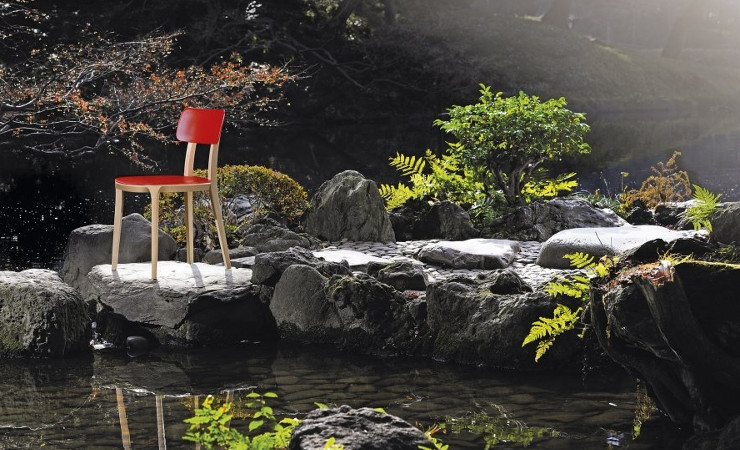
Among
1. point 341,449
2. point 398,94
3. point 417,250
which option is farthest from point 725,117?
point 341,449

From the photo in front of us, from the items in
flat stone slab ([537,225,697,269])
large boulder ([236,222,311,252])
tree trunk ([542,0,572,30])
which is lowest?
large boulder ([236,222,311,252])

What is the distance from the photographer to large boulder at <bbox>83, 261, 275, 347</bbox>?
802 centimetres

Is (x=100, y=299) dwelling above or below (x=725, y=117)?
below

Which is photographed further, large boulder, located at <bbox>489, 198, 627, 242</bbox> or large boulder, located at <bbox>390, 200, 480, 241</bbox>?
large boulder, located at <bbox>390, 200, 480, 241</bbox>

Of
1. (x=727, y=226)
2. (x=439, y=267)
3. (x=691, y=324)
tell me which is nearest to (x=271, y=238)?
(x=439, y=267)

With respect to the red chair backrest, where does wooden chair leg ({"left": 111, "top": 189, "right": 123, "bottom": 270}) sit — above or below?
below

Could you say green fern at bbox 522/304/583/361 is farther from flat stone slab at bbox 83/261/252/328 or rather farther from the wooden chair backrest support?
the wooden chair backrest support

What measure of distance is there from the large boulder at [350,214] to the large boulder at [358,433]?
6.35 m

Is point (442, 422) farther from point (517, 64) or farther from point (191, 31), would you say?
point (517, 64)

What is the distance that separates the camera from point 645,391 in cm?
643

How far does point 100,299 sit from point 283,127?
64.8 ft

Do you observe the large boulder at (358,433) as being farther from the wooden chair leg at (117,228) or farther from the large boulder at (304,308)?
the wooden chair leg at (117,228)

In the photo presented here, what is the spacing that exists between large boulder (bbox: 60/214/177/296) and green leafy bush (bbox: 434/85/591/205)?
393 centimetres

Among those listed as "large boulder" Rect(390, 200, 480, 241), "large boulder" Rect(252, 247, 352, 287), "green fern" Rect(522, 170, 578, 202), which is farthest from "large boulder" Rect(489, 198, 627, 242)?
"large boulder" Rect(252, 247, 352, 287)
